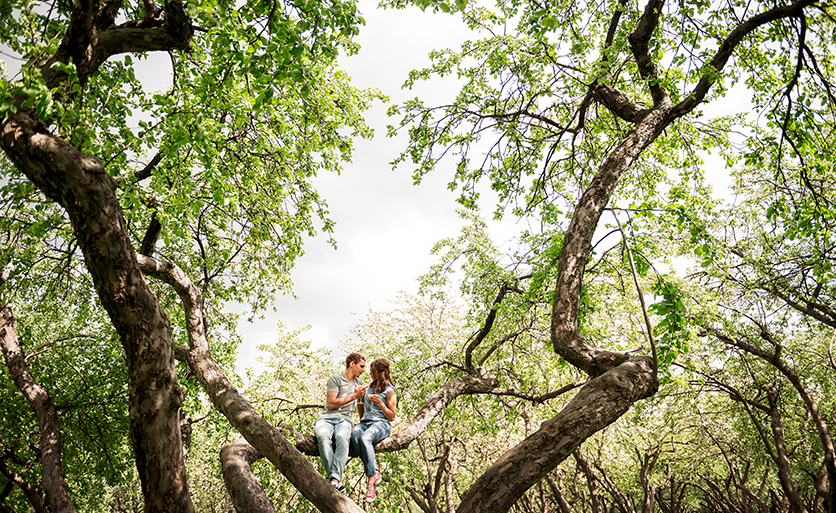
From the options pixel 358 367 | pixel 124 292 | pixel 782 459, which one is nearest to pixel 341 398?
pixel 358 367

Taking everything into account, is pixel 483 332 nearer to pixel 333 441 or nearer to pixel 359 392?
pixel 359 392

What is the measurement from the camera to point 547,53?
195 inches

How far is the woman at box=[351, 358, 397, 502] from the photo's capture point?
4.73 meters

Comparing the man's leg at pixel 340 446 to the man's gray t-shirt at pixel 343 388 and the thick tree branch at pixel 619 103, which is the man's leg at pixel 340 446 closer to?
the man's gray t-shirt at pixel 343 388

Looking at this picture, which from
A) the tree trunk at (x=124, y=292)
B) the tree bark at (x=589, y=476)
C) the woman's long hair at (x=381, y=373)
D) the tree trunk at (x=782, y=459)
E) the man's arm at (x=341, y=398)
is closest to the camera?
the tree trunk at (x=124, y=292)

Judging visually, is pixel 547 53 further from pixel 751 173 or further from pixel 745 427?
pixel 745 427

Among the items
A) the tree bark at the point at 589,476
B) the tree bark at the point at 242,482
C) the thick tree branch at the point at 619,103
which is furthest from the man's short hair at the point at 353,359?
the tree bark at the point at 589,476

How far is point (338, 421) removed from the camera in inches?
190

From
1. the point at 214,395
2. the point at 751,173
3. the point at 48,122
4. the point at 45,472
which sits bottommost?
the point at 214,395

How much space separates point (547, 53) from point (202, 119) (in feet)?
13.4

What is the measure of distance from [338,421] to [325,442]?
0.30 m

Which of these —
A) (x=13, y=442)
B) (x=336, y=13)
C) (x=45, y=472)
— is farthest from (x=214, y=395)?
(x=13, y=442)

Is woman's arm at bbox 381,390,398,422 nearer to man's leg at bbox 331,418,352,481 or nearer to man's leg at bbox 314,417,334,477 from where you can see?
man's leg at bbox 331,418,352,481

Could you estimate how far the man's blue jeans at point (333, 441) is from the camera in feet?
14.7
